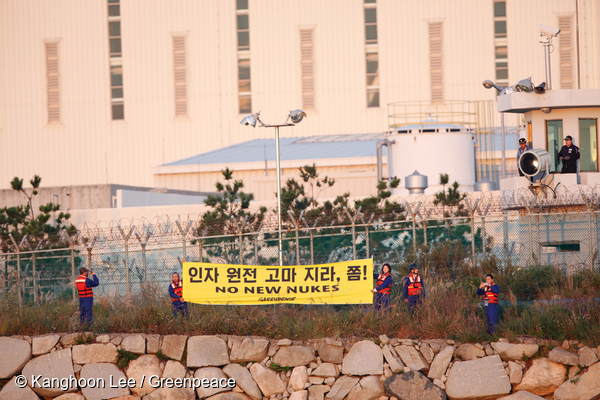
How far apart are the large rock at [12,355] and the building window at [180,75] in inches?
1368

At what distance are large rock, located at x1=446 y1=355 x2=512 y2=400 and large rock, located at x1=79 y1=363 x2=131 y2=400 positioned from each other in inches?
257

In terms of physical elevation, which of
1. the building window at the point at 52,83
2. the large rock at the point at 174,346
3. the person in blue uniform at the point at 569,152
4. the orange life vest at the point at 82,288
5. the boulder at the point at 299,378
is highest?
the building window at the point at 52,83

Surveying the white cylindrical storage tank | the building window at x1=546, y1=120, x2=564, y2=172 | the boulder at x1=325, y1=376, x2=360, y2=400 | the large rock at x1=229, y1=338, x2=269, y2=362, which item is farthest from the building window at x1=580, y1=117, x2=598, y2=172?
the large rock at x1=229, y1=338, x2=269, y2=362

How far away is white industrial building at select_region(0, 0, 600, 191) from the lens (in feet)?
162

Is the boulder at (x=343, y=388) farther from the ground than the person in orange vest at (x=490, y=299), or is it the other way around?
the person in orange vest at (x=490, y=299)

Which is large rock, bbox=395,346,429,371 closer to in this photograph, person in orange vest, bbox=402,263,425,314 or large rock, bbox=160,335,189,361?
person in orange vest, bbox=402,263,425,314

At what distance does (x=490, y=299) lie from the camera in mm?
16062

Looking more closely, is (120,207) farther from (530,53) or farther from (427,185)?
(530,53)

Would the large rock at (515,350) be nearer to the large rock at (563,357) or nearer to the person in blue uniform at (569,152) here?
the large rock at (563,357)

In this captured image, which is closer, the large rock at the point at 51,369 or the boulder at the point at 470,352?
the boulder at the point at 470,352

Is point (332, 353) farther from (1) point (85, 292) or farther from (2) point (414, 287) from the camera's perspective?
(1) point (85, 292)

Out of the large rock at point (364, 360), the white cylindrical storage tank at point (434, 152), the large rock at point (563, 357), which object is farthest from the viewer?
the white cylindrical storage tank at point (434, 152)

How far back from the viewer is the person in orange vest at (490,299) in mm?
15992

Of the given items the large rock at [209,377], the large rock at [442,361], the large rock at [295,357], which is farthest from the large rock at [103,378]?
the large rock at [442,361]
